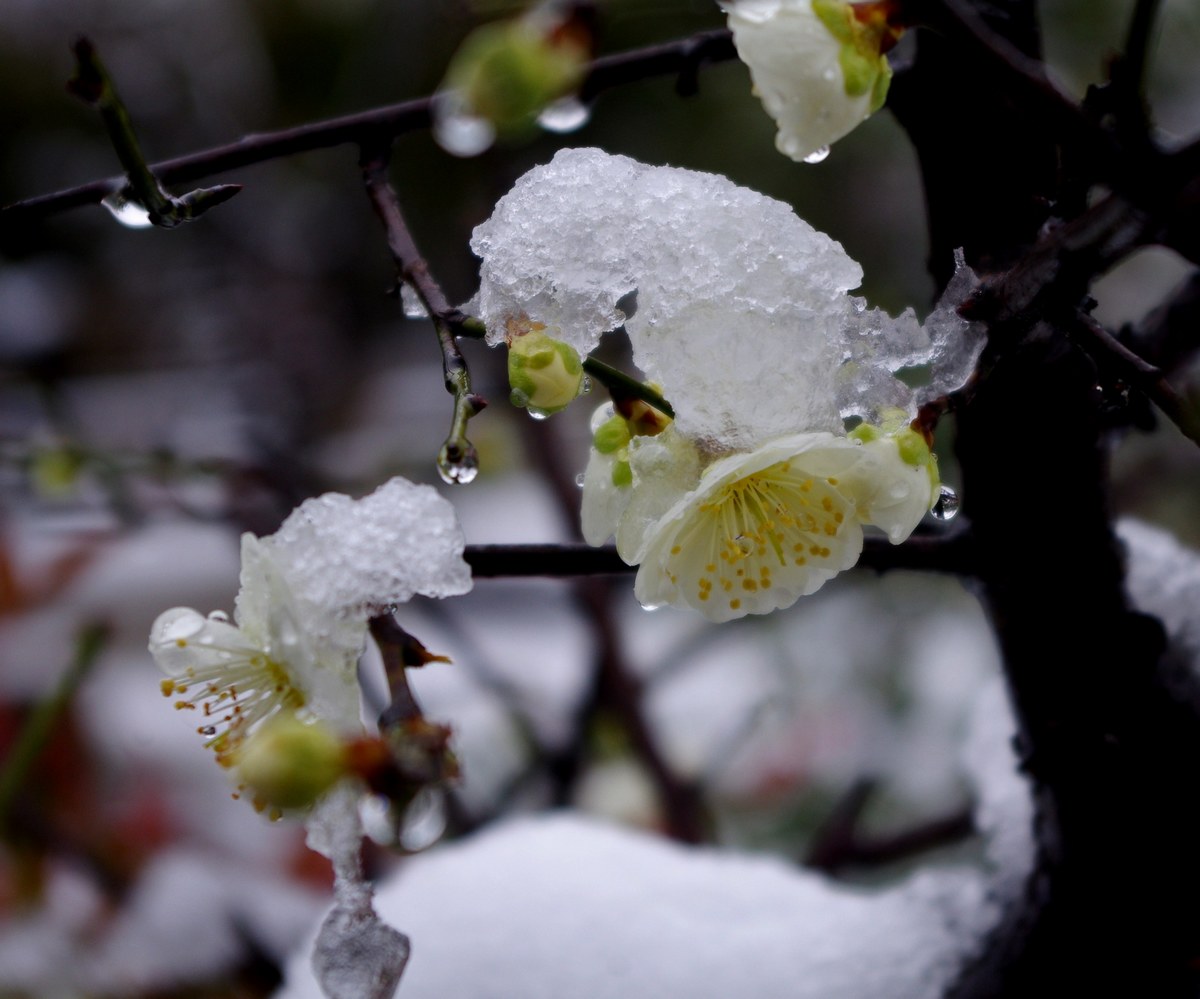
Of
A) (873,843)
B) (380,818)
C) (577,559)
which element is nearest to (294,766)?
(380,818)

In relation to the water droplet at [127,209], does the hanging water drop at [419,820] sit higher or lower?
lower

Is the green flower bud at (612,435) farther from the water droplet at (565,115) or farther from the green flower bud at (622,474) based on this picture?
the water droplet at (565,115)

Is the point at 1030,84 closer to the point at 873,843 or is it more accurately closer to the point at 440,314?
the point at 440,314

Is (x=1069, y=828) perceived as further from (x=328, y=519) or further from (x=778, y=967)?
(x=328, y=519)

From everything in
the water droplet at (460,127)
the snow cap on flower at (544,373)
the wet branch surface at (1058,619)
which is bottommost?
the wet branch surface at (1058,619)

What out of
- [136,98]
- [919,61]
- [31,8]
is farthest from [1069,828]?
[31,8]

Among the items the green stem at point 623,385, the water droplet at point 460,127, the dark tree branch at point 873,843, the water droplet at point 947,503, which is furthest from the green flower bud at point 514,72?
the dark tree branch at point 873,843

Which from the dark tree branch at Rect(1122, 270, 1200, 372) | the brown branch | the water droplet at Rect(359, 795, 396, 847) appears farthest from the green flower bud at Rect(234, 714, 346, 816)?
the dark tree branch at Rect(1122, 270, 1200, 372)

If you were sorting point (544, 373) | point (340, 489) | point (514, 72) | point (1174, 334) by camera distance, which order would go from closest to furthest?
point (514, 72) < point (544, 373) < point (1174, 334) < point (340, 489)
